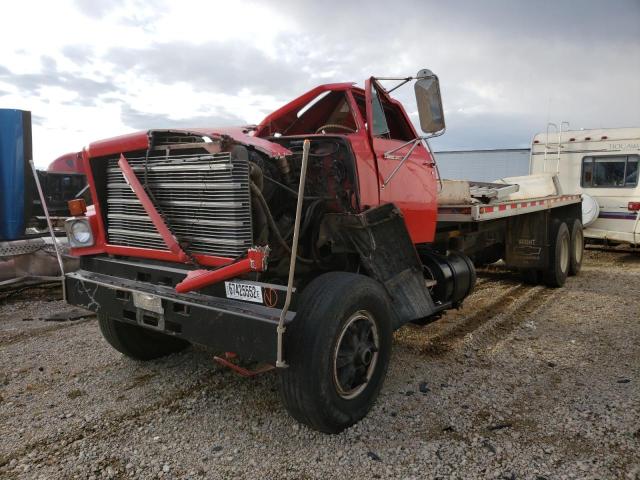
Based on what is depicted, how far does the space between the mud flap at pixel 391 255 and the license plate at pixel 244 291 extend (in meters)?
0.80

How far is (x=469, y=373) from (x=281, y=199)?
2178 mm

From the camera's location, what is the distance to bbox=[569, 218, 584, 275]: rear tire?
27.5ft

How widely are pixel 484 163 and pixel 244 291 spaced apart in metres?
21.6

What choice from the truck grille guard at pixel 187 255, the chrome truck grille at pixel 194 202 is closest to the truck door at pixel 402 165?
the chrome truck grille at pixel 194 202

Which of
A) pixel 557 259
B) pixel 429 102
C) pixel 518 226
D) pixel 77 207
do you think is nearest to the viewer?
pixel 429 102

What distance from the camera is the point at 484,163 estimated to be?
22.7 meters

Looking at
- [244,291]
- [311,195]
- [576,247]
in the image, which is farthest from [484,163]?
[244,291]

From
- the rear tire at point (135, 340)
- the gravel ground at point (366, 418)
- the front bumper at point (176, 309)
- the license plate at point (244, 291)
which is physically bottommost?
the gravel ground at point (366, 418)

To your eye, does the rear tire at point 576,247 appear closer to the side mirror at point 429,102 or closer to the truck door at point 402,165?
the truck door at point 402,165

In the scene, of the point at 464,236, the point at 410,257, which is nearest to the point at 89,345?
the point at 410,257

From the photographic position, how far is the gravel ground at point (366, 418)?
2846 mm

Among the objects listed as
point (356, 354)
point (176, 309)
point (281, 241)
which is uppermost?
point (281, 241)

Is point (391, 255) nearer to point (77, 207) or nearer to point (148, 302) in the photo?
point (148, 302)

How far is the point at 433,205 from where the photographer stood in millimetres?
4641
